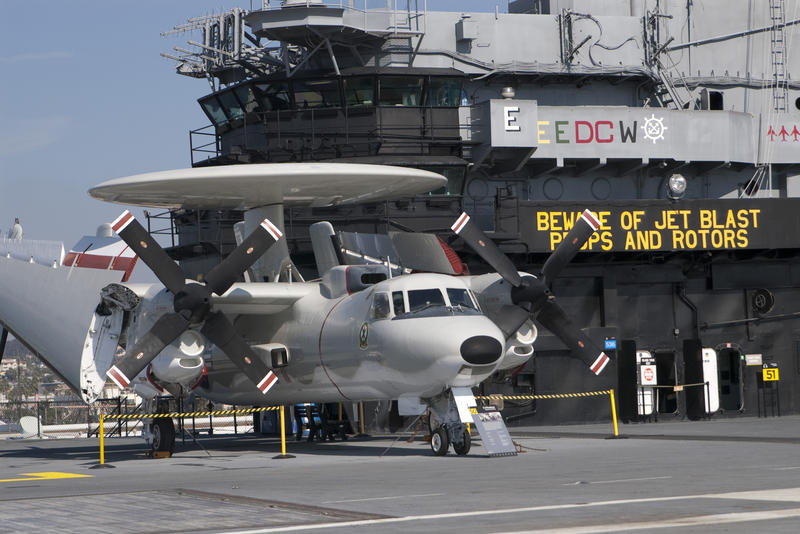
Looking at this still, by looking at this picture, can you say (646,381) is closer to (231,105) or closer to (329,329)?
(329,329)

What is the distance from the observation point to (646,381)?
4003 centimetres

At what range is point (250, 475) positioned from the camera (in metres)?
21.7

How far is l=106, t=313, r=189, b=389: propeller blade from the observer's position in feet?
88.0

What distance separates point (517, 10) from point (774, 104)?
37.6 ft

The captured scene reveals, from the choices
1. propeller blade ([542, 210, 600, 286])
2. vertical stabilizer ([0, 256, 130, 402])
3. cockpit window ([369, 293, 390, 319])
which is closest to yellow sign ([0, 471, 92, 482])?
vertical stabilizer ([0, 256, 130, 402])

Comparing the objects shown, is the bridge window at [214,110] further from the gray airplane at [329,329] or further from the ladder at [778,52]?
the ladder at [778,52]

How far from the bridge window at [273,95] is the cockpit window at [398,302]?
54.8 ft

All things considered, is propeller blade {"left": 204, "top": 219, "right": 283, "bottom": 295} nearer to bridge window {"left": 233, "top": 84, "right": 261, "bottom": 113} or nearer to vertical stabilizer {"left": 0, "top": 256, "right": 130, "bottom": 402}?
vertical stabilizer {"left": 0, "top": 256, "right": 130, "bottom": 402}

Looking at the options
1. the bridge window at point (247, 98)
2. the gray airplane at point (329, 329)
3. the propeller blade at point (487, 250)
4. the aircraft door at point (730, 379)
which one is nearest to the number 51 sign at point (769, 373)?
the aircraft door at point (730, 379)

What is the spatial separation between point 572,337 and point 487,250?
11.3 ft

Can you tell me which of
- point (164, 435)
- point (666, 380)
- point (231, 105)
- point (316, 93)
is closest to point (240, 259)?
point (164, 435)

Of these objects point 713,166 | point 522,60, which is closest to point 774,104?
point 713,166

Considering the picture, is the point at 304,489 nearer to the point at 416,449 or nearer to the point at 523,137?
the point at 416,449

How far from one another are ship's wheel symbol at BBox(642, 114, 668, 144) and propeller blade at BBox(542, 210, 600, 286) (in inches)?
464
